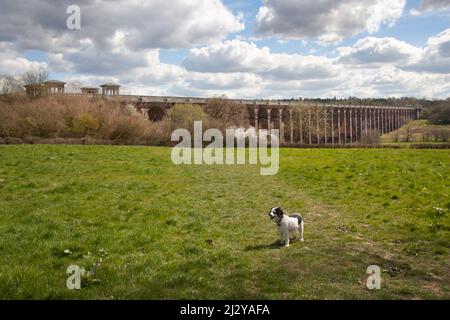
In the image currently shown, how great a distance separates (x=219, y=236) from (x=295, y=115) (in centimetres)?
9913

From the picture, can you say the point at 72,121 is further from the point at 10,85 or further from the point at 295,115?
the point at 295,115

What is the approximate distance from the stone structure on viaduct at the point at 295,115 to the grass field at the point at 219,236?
41465 mm

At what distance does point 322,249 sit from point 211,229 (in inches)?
123

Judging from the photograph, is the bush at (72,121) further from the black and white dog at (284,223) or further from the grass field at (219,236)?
the black and white dog at (284,223)

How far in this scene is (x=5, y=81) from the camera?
6088cm

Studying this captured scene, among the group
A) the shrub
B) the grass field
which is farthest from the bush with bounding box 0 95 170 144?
the grass field

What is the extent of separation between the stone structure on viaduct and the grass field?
41465 millimetres

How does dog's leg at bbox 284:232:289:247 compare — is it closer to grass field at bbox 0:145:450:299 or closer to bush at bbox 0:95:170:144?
grass field at bbox 0:145:450:299

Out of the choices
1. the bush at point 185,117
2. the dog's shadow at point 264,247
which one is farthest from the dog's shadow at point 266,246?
the bush at point 185,117

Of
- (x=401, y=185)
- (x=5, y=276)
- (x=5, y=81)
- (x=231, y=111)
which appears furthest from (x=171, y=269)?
(x=231, y=111)

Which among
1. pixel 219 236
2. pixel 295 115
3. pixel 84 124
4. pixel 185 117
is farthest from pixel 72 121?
pixel 295 115

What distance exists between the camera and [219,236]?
10.1m
